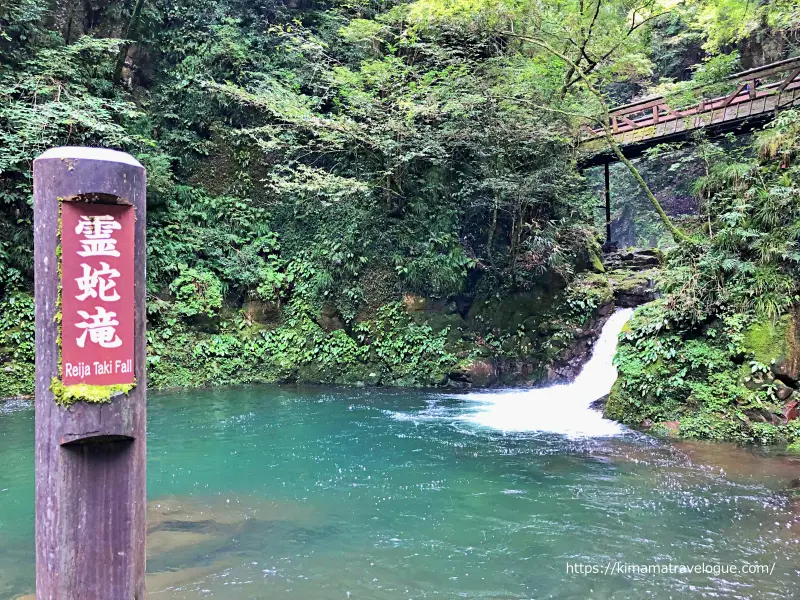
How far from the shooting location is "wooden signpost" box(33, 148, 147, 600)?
225 cm

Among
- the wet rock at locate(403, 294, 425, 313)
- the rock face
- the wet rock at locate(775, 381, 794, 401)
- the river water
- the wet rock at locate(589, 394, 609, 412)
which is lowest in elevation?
the river water

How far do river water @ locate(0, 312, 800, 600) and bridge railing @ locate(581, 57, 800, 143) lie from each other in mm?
8342

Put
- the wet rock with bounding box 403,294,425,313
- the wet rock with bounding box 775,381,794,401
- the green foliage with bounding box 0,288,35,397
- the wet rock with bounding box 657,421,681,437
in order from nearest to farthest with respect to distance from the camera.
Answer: the wet rock with bounding box 775,381,794,401 → the wet rock with bounding box 657,421,681,437 → the green foliage with bounding box 0,288,35,397 → the wet rock with bounding box 403,294,425,313

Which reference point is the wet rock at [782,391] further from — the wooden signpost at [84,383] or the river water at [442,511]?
the wooden signpost at [84,383]

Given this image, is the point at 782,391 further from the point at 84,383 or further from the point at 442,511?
the point at 84,383

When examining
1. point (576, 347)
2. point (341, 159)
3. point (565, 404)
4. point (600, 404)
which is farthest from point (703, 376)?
point (341, 159)

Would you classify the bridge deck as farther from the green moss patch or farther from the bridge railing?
the green moss patch

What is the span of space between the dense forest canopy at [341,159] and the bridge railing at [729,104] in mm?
671

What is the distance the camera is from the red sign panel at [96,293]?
2270mm

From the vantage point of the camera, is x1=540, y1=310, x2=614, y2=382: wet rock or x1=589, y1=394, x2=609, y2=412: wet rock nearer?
x1=589, y1=394, x2=609, y2=412: wet rock

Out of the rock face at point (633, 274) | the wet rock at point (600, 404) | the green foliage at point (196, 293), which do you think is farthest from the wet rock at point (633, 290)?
the green foliage at point (196, 293)

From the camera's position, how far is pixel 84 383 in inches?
89.5

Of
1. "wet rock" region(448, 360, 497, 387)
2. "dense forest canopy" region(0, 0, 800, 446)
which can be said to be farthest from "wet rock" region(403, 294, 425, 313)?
"wet rock" region(448, 360, 497, 387)

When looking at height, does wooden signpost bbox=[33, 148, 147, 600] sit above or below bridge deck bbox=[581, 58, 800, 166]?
below
